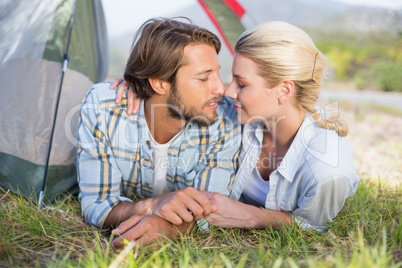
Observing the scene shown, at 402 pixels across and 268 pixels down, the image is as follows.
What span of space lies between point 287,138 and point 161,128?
2.70 feet

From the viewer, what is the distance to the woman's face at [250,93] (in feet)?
7.05

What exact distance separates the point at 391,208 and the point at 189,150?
50.6 inches

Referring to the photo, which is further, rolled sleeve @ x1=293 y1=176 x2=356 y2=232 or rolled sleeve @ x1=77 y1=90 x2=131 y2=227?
rolled sleeve @ x1=77 y1=90 x2=131 y2=227

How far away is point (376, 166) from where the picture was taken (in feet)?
11.0

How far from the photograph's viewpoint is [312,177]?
1.98 meters

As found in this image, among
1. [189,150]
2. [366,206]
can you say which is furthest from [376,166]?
[189,150]

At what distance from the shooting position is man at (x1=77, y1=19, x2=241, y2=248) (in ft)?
7.21

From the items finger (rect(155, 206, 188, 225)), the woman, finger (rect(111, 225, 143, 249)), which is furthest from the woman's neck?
finger (rect(111, 225, 143, 249))

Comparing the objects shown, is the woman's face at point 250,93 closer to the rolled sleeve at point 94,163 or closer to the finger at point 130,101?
the finger at point 130,101

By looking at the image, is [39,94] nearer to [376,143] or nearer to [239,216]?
[239,216]

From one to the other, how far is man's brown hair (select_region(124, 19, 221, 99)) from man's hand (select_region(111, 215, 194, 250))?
2.92 feet

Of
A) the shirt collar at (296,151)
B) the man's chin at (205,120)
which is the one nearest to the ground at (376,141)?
the shirt collar at (296,151)

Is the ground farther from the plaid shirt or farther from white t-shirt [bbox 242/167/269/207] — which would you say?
the plaid shirt

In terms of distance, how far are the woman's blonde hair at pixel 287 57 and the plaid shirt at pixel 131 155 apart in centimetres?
47
